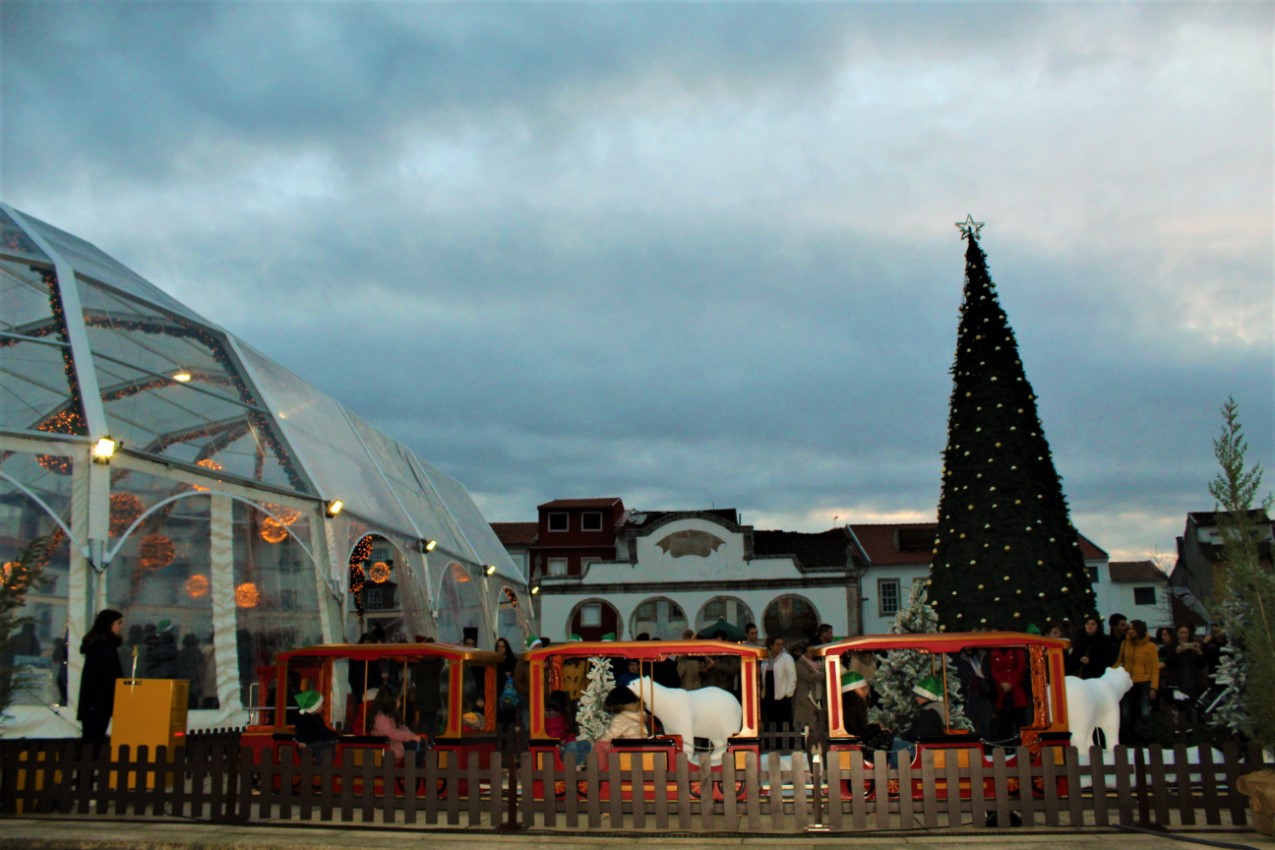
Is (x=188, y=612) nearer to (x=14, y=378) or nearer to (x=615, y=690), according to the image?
(x=14, y=378)

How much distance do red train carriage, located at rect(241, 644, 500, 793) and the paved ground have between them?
2.21 metres

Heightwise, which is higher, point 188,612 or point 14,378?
point 14,378

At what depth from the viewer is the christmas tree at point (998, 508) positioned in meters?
19.0

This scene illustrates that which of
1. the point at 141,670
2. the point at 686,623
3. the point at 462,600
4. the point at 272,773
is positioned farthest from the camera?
the point at 686,623

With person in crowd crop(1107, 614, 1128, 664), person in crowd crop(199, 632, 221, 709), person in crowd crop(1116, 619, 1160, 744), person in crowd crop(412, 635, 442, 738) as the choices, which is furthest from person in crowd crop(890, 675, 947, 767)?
person in crowd crop(199, 632, 221, 709)

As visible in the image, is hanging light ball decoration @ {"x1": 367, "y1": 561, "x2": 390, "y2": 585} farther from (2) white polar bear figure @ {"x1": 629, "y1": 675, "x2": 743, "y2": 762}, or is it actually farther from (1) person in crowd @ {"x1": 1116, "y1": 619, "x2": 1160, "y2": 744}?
(1) person in crowd @ {"x1": 1116, "y1": 619, "x2": 1160, "y2": 744}

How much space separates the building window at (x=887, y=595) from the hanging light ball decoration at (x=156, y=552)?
1534 inches

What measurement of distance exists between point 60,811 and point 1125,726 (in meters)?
12.3

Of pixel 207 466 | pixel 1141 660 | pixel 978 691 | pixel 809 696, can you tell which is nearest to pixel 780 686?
pixel 809 696

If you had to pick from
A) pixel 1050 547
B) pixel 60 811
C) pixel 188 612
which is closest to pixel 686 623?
pixel 1050 547

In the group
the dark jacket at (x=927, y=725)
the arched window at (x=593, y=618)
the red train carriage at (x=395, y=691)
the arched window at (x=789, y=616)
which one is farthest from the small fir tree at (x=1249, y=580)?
the arched window at (x=593, y=618)

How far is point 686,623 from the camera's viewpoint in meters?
46.9

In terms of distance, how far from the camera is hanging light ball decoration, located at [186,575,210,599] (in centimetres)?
1437

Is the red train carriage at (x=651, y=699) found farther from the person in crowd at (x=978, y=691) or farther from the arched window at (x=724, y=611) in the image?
the arched window at (x=724, y=611)
